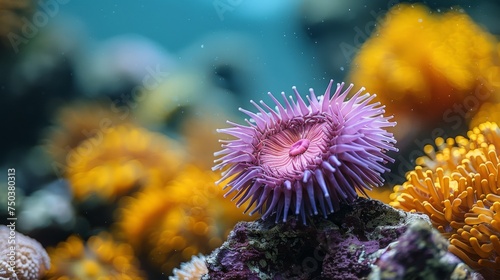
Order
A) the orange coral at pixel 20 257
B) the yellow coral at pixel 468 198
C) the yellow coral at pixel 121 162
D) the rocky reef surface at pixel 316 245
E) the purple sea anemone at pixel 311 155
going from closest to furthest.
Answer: the rocky reef surface at pixel 316 245, the purple sea anemone at pixel 311 155, the yellow coral at pixel 468 198, the orange coral at pixel 20 257, the yellow coral at pixel 121 162

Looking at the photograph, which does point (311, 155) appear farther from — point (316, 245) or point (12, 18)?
point (12, 18)

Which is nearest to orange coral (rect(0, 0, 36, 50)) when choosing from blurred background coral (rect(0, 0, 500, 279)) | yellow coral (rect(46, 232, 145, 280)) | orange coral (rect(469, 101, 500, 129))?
blurred background coral (rect(0, 0, 500, 279))

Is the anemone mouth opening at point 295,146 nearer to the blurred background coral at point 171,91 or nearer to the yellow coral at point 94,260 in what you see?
the blurred background coral at point 171,91

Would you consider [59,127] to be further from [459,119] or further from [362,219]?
[459,119]

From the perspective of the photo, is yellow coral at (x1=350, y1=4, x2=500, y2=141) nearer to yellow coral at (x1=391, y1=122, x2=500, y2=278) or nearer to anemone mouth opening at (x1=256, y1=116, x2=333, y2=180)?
yellow coral at (x1=391, y1=122, x2=500, y2=278)

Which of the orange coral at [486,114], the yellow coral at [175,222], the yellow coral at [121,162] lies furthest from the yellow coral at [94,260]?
the orange coral at [486,114]

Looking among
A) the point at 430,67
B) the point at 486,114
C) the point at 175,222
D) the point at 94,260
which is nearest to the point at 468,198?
the point at 486,114
